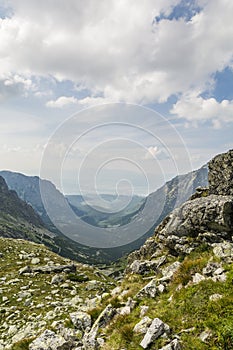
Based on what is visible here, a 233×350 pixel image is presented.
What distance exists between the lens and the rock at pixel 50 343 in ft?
41.7

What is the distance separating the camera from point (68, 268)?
3641 cm

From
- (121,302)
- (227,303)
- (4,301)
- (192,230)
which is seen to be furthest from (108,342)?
(4,301)

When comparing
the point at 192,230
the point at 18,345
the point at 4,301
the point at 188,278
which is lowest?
the point at 4,301

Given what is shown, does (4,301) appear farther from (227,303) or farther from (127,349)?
(227,303)

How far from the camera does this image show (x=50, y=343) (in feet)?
43.0

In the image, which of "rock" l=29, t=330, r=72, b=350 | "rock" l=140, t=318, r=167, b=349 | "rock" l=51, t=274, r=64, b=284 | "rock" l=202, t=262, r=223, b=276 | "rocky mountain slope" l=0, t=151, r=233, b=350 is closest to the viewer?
"rock" l=140, t=318, r=167, b=349

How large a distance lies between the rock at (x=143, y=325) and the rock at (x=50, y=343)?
360 centimetres

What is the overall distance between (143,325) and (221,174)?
1590cm

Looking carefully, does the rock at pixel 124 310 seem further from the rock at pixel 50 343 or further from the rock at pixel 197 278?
the rock at pixel 197 278

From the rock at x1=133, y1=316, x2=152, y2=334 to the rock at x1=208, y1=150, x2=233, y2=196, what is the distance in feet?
46.1

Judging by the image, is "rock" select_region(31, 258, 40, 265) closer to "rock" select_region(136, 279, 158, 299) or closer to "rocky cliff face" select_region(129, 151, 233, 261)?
"rocky cliff face" select_region(129, 151, 233, 261)

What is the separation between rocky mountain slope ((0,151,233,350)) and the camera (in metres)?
11.1

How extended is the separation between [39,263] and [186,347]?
3364cm

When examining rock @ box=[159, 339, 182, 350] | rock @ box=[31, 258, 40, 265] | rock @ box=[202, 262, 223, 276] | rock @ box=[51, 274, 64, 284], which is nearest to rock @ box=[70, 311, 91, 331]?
rock @ box=[159, 339, 182, 350]
